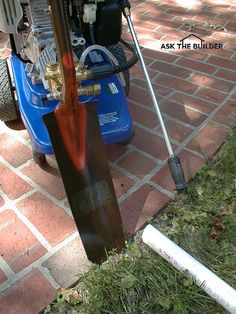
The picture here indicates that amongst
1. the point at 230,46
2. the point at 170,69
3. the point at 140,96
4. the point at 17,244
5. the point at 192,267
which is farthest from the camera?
the point at 230,46

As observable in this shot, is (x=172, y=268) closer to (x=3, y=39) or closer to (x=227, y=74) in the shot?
(x=227, y=74)

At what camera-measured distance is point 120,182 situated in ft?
5.29

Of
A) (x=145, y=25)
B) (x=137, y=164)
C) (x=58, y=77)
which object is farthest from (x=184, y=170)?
(x=145, y=25)

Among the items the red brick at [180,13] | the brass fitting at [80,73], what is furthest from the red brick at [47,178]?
the red brick at [180,13]

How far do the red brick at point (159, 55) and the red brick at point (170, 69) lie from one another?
6cm

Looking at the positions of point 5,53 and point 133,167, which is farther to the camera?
point 5,53

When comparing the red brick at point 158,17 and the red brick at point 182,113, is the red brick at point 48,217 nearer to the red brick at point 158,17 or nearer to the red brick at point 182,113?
the red brick at point 182,113

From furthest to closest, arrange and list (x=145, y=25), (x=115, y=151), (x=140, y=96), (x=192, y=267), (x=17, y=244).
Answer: (x=145, y=25) < (x=140, y=96) < (x=115, y=151) < (x=17, y=244) < (x=192, y=267)

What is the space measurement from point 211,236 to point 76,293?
520mm

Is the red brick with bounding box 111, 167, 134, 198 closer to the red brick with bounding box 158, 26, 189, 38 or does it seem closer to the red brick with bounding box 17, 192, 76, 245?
the red brick with bounding box 17, 192, 76, 245

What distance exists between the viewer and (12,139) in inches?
71.8

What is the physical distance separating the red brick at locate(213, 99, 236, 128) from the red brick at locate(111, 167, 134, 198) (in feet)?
2.02

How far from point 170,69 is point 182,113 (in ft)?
1.52

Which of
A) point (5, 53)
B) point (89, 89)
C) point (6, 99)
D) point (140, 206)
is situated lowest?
point (140, 206)
